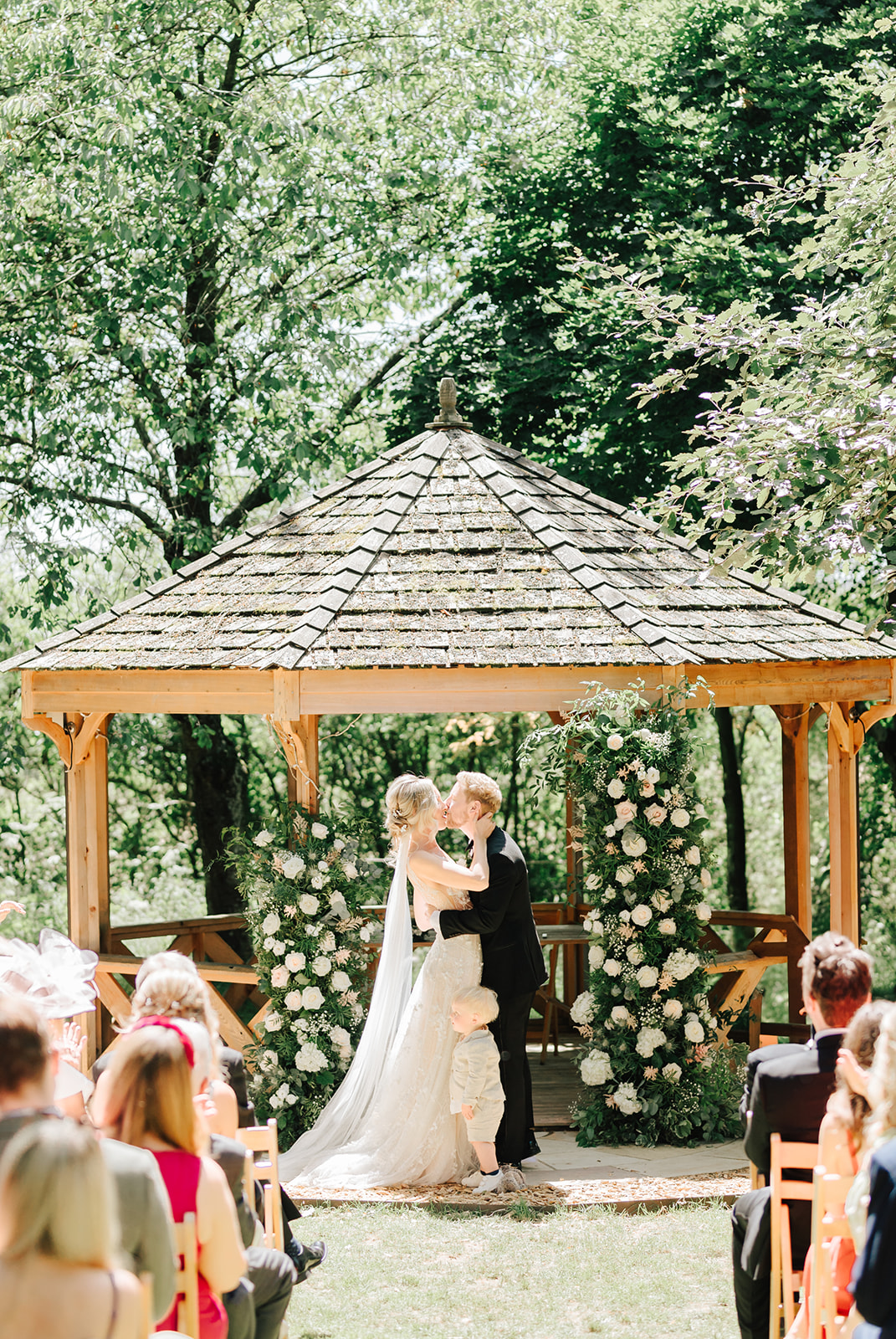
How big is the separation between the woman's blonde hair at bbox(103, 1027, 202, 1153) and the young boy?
4.09m

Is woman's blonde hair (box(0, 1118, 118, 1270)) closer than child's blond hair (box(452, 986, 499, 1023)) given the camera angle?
Yes

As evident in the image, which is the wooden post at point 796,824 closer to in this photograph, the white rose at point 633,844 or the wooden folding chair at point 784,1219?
the white rose at point 633,844

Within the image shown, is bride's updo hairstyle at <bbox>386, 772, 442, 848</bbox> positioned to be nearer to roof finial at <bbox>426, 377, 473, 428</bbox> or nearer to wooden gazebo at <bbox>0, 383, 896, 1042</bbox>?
wooden gazebo at <bbox>0, 383, 896, 1042</bbox>

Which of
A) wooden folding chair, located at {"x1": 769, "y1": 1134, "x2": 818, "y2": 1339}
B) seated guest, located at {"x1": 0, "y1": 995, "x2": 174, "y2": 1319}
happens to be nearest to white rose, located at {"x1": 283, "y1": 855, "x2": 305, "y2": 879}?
wooden folding chair, located at {"x1": 769, "y1": 1134, "x2": 818, "y2": 1339}

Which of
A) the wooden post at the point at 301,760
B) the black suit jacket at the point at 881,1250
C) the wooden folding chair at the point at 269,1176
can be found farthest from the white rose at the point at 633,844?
the black suit jacket at the point at 881,1250

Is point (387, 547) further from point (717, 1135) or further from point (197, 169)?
point (197, 169)

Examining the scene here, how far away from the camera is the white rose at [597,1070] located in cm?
823

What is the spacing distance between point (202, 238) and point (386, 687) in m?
7.14

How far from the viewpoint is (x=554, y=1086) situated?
10039mm

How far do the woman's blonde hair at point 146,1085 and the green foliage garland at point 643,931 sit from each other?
497cm

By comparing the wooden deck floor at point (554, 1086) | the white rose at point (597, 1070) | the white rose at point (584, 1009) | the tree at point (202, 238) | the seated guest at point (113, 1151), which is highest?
the tree at point (202, 238)

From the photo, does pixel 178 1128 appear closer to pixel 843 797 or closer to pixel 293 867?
pixel 293 867

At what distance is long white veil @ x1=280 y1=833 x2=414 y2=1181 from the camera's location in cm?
805

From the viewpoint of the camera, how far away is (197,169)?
13.4 metres
